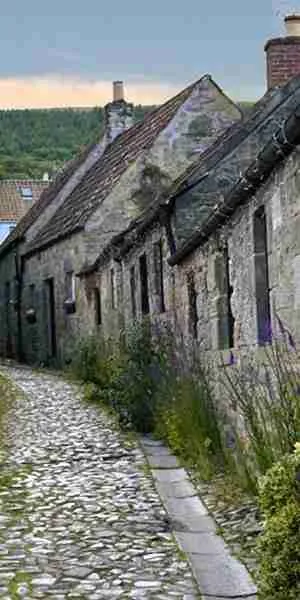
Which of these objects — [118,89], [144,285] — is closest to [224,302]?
[144,285]

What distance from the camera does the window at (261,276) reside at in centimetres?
859

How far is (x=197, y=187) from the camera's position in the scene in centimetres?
1521

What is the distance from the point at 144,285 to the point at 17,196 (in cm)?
4567

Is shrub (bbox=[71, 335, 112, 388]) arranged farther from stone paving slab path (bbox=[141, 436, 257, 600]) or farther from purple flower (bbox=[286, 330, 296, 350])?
purple flower (bbox=[286, 330, 296, 350])

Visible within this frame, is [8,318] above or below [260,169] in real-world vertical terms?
below

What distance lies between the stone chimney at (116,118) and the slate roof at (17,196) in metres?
32.4

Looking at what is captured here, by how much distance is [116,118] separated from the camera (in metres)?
29.4

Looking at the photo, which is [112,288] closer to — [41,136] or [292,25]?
[292,25]

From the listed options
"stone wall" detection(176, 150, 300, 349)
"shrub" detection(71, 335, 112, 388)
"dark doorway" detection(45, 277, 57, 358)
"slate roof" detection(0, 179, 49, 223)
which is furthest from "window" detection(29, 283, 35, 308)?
"slate roof" detection(0, 179, 49, 223)

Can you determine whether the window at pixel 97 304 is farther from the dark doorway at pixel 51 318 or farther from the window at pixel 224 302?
the window at pixel 224 302

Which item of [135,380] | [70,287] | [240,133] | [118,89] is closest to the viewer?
[135,380]

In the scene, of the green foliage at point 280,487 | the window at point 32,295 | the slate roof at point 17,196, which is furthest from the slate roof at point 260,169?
the slate roof at point 17,196

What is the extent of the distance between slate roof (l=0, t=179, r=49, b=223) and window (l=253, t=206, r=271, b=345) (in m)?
53.5

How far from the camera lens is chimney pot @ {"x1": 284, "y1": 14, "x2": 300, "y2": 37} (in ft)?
48.3
